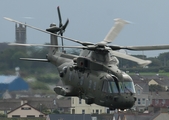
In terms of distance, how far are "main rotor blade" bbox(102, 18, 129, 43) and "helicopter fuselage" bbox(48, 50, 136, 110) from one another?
159 cm

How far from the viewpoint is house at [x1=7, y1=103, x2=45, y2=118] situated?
7688 centimetres

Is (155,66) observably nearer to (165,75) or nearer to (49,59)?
(165,75)

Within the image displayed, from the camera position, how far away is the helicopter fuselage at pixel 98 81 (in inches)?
1837

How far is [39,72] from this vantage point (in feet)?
223

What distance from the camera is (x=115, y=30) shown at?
50.2 meters

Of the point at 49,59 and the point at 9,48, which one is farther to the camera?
the point at 9,48

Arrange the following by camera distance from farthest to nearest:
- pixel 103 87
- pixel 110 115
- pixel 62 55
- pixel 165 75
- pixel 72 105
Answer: pixel 165 75 < pixel 72 105 < pixel 110 115 < pixel 62 55 < pixel 103 87

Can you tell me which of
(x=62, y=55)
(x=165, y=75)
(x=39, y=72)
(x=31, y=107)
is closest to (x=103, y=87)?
(x=62, y=55)

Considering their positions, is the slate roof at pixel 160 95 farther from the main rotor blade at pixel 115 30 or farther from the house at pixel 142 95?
the main rotor blade at pixel 115 30

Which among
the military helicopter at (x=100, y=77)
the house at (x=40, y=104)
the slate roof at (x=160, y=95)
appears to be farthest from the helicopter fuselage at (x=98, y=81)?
the slate roof at (x=160, y=95)

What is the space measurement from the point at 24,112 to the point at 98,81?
31.2 metres

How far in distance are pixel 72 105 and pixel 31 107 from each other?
17.7 feet

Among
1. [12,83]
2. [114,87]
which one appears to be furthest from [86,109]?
[114,87]

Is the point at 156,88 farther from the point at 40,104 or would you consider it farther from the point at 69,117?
the point at 69,117
